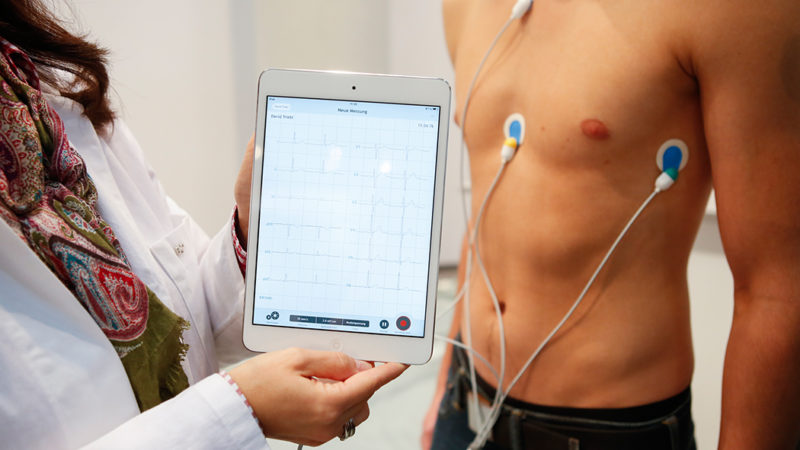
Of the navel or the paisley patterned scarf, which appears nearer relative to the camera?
the paisley patterned scarf

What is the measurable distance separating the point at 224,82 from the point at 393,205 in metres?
1.04

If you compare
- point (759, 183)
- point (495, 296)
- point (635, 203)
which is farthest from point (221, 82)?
point (759, 183)

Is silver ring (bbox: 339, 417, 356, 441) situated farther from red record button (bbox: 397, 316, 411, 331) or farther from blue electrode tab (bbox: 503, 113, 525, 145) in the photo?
blue electrode tab (bbox: 503, 113, 525, 145)

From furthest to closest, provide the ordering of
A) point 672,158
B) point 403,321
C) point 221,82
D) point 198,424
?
point 221,82, point 672,158, point 403,321, point 198,424

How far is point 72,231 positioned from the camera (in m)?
0.43

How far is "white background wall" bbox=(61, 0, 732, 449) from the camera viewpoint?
1.20m

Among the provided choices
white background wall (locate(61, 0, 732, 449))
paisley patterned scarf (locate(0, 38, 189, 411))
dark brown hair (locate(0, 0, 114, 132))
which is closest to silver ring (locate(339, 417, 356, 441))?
paisley patterned scarf (locate(0, 38, 189, 411))

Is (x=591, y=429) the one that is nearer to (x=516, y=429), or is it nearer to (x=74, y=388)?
(x=516, y=429)

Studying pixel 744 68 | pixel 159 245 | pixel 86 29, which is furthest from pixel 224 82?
pixel 744 68

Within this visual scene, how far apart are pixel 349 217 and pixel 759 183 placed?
396mm

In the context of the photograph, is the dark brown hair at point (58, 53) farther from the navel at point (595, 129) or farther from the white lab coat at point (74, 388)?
the navel at point (595, 129)

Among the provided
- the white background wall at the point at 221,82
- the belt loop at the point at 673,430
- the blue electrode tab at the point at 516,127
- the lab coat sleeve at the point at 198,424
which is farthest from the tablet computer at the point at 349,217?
the white background wall at the point at 221,82

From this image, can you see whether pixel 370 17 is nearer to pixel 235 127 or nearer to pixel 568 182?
pixel 235 127

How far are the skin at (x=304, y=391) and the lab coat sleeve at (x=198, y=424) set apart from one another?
1 cm
